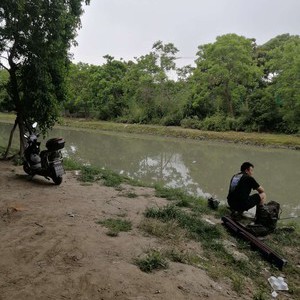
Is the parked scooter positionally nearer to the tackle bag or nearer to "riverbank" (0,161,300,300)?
"riverbank" (0,161,300,300)

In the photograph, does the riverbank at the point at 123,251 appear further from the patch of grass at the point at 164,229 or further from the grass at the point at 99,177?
the grass at the point at 99,177

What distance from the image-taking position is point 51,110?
857 cm

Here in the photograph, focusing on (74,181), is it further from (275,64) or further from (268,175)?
(275,64)

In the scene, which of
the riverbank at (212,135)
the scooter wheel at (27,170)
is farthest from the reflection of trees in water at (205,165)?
the scooter wheel at (27,170)

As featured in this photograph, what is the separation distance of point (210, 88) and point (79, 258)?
2531 cm

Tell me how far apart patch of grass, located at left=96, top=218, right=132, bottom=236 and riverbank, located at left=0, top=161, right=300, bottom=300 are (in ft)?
0.05

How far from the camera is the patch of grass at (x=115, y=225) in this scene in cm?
427

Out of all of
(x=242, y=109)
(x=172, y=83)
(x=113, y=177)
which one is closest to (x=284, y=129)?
(x=242, y=109)

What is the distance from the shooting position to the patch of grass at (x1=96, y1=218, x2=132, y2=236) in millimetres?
4267

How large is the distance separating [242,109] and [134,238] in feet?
73.0

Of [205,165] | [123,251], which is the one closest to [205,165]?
[205,165]

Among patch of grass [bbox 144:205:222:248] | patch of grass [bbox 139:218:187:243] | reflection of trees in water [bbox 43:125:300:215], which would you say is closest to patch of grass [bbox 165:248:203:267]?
patch of grass [bbox 139:218:187:243]

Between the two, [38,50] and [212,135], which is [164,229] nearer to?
[38,50]

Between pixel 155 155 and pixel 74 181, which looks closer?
pixel 74 181
